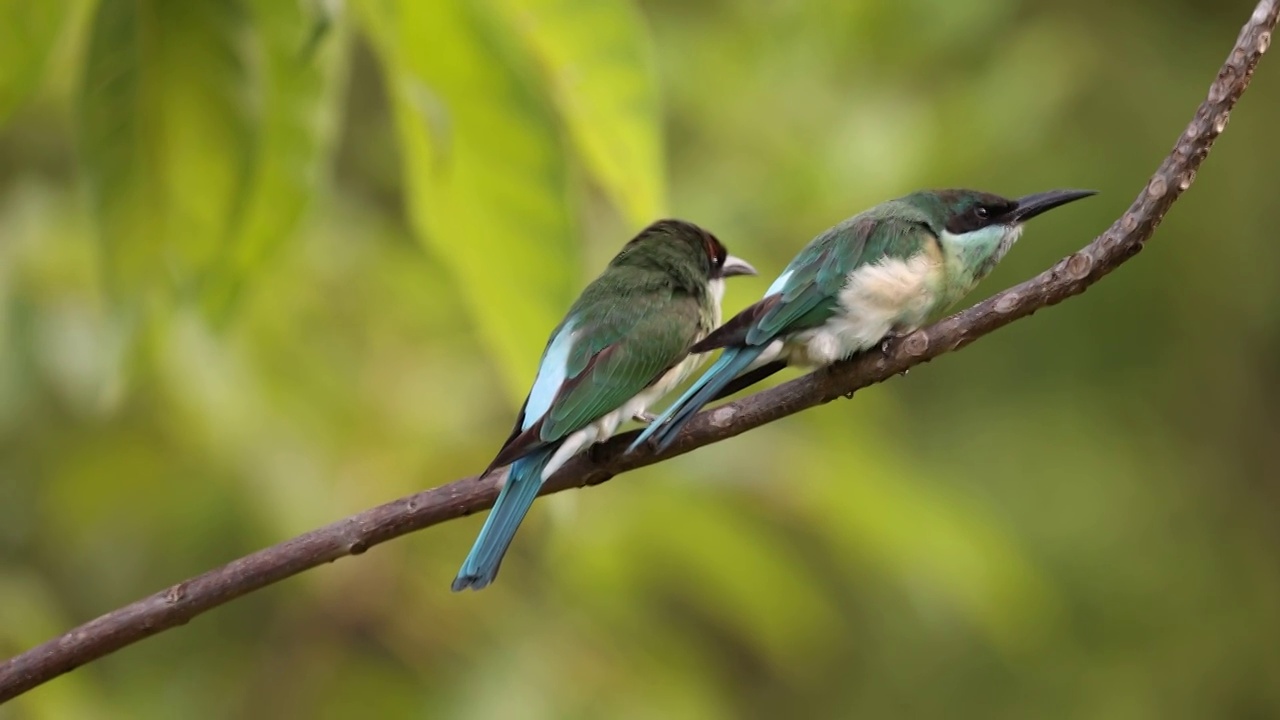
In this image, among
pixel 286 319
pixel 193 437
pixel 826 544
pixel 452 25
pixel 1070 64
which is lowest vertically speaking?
pixel 826 544

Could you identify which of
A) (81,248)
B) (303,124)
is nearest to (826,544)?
(81,248)

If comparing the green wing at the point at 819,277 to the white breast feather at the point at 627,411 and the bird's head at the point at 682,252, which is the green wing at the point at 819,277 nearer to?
the white breast feather at the point at 627,411

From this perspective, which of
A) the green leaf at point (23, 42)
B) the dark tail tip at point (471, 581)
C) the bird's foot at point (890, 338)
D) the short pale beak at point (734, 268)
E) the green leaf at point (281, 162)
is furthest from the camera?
the short pale beak at point (734, 268)

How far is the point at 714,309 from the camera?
2.82m

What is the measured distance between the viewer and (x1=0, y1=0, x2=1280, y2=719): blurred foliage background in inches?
75.2

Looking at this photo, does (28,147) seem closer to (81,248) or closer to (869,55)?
(81,248)

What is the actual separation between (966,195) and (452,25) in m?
0.92

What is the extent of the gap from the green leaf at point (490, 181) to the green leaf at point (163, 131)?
8.0 inches

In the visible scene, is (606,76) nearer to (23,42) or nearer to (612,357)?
(612,357)

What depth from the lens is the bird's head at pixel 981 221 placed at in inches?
89.7

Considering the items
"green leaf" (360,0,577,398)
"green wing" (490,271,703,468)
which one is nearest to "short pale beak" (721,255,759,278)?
"green wing" (490,271,703,468)

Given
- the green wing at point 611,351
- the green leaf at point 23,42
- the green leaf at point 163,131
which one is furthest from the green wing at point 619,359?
the green leaf at point 23,42

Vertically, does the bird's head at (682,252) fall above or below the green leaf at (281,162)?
below

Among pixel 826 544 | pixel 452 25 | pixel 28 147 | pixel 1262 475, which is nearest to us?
pixel 452 25
